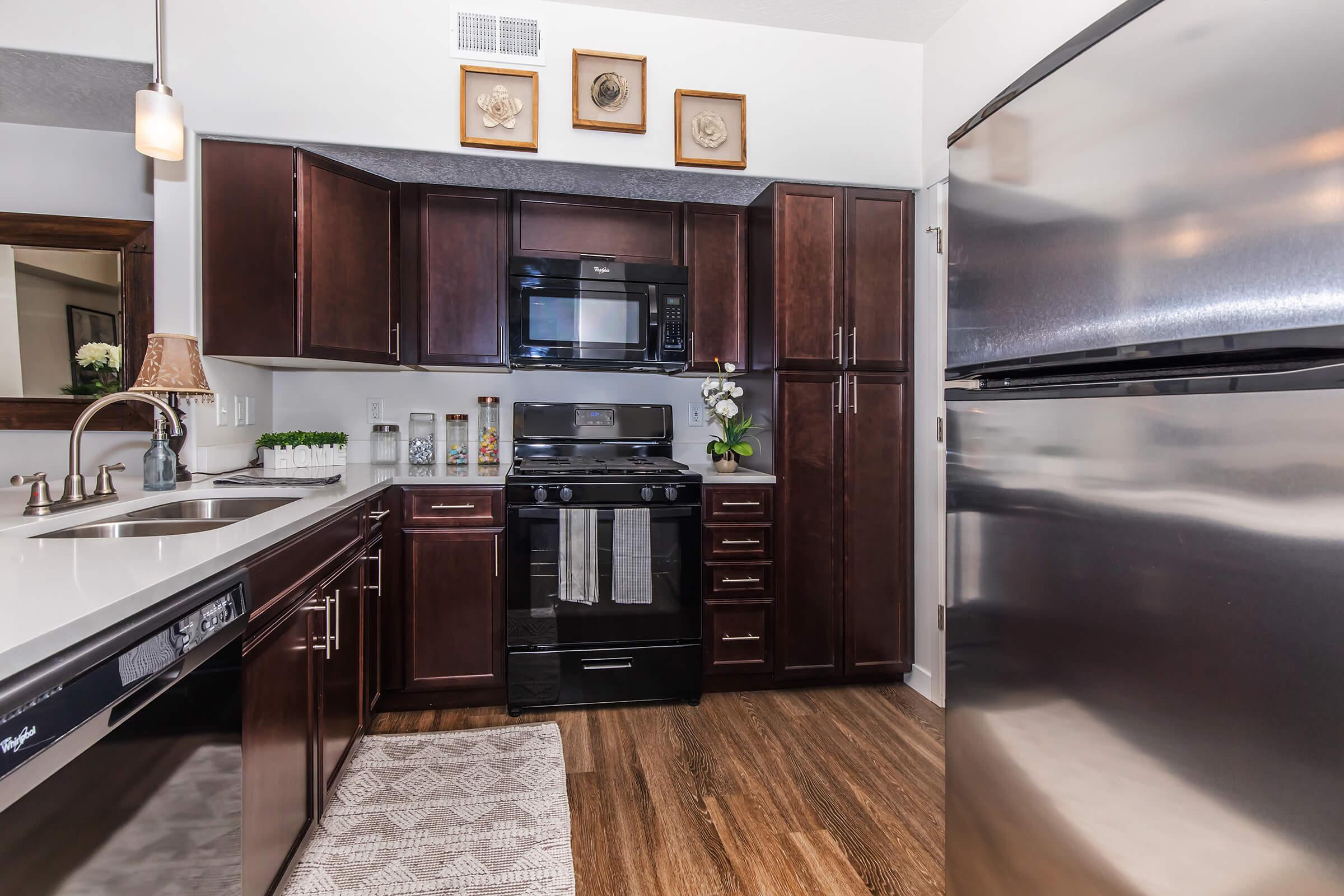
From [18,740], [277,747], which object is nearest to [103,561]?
[18,740]

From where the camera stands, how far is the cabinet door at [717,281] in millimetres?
2955

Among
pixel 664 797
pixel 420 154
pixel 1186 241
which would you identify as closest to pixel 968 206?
pixel 1186 241

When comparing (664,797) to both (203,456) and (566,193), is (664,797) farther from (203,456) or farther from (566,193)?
(566,193)

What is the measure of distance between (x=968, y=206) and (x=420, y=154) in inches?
86.9

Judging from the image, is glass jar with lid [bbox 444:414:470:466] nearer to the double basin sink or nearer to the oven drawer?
the oven drawer

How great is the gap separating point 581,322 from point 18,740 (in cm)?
235

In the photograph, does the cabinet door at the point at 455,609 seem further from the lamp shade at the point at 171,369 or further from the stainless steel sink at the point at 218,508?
the lamp shade at the point at 171,369

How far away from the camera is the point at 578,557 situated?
254 cm

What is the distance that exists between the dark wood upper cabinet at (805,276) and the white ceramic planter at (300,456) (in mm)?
1925

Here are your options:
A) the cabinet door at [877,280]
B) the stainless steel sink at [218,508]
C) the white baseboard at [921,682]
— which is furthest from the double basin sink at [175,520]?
the white baseboard at [921,682]

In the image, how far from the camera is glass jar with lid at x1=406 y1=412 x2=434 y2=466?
2963 millimetres

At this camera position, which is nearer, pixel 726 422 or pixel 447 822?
pixel 447 822

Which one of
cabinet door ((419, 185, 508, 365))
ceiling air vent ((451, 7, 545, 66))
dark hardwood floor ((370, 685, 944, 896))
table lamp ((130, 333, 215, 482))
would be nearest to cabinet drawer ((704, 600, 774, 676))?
dark hardwood floor ((370, 685, 944, 896))

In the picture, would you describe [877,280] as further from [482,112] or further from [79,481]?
[79,481]
